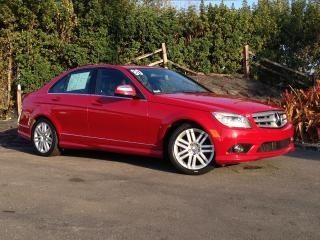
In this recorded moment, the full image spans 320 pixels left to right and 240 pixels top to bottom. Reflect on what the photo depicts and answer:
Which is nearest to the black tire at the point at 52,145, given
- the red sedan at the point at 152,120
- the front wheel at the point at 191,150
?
the red sedan at the point at 152,120

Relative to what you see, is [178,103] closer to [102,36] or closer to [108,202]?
[108,202]

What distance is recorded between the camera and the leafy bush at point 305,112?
433 inches

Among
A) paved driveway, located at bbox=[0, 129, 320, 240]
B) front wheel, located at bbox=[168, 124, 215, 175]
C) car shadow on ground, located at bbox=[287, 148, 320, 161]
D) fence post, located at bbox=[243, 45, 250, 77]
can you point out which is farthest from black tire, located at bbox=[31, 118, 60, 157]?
fence post, located at bbox=[243, 45, 250, 77]

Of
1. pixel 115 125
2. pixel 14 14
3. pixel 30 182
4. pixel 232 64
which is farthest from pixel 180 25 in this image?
pixel 30 182

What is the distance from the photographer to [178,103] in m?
8.31

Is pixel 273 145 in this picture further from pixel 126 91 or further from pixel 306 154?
pixel 126 91

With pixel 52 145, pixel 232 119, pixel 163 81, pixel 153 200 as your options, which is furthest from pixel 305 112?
pixel 153 200

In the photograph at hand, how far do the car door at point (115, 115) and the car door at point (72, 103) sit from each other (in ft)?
0.50

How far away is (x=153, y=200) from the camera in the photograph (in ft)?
22.6

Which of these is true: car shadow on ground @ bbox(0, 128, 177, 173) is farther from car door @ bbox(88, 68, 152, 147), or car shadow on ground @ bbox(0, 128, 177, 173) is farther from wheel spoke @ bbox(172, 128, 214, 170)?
car door @ bbox(88, 68, 152, 147)

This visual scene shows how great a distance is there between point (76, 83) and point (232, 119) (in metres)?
2.89

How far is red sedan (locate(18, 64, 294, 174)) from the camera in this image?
26.3ft

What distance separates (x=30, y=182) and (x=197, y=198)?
2271 millimetres

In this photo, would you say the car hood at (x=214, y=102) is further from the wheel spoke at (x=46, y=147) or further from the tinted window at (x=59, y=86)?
the wheel spoke at (x=46, y=147)
